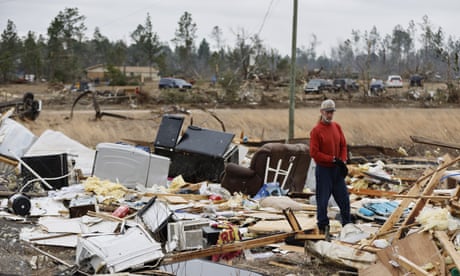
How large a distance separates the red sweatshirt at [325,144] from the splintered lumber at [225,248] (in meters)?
1.07

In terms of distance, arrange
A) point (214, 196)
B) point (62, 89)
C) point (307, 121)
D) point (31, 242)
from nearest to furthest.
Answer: point (31, 242)
point (214, 196)
point (307, 121)
point (62, 89)

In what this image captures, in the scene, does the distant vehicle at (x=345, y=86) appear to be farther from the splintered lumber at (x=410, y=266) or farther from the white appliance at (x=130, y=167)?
the splintered lumber at (x=410, y=266)

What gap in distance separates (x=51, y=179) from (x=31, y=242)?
419cm

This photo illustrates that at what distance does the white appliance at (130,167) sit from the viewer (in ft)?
41.9

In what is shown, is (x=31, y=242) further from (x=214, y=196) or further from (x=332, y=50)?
(x=332, y=50)

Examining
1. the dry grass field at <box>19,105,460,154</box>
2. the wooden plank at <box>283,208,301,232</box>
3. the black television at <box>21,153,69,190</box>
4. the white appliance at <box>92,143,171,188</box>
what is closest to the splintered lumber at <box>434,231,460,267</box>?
the wooden plank at <box>283,208,301,232</box>

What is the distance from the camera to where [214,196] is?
11.5 m

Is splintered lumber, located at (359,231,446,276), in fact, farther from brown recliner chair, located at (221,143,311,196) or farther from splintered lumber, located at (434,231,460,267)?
brown recliner chair, located at (221,143,311,196)

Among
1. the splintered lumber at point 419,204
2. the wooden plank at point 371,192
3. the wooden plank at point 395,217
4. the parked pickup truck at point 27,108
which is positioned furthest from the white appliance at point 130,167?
the parked pickup truck at point 27,108

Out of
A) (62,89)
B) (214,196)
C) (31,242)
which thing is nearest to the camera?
(31,242)

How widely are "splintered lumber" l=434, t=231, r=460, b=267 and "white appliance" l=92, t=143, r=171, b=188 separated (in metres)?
7.36

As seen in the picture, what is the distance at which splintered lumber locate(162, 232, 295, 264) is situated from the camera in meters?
7.51

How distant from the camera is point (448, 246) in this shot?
19.8ft

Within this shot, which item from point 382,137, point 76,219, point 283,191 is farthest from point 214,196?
point 382,137
